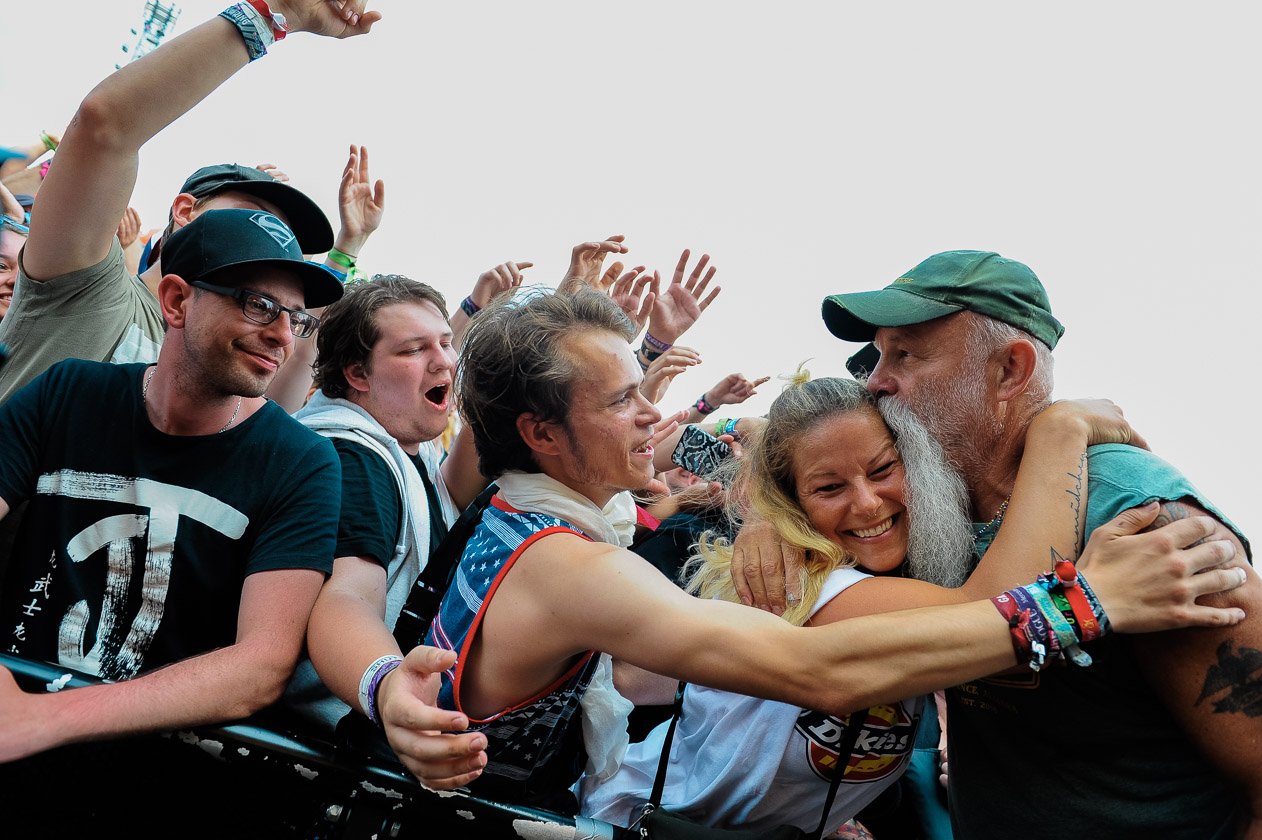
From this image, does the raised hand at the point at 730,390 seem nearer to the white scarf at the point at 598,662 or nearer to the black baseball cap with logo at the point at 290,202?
the black baseball cap with logo at the point at 290,202

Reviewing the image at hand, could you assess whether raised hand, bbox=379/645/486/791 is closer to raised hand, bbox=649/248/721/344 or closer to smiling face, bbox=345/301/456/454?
smiling face, bbox=345/301/456/454

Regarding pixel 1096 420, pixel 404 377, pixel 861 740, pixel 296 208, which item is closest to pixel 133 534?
pixel 404 377

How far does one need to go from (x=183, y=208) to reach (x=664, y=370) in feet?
7.05

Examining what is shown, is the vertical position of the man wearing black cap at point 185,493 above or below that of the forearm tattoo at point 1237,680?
above

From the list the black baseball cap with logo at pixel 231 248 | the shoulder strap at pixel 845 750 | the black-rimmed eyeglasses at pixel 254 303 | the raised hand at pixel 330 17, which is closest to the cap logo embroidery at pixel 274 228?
the black baseball cap with logo at pixel 231 248

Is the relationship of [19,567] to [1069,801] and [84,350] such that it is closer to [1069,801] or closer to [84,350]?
[84,350]

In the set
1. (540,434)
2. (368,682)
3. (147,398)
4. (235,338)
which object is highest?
(235,338)

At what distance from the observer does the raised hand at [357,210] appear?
175 inches

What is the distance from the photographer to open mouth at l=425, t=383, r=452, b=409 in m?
3.38

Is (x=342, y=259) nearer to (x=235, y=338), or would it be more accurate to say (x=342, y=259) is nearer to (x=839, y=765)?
(x=235, y=338)

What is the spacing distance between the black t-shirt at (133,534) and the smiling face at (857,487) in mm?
1273

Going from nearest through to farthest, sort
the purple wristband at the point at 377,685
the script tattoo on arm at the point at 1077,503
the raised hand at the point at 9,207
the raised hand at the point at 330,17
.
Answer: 1. the purple wristband at the point at 377,685
2. the script tattoo on arm at the point at 1077,503
3. the raised hand at the point at 330,17
4. the raised hand at the point at 9,207

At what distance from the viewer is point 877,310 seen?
2.44 meters

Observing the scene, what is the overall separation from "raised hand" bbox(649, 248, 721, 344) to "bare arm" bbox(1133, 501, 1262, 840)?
3.17m
